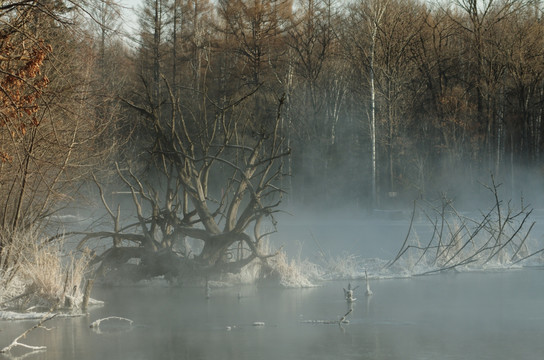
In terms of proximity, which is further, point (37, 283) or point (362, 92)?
point (362, 92)

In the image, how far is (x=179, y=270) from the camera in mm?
15680

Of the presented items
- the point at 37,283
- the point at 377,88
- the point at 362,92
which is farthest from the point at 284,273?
the point at 362,92

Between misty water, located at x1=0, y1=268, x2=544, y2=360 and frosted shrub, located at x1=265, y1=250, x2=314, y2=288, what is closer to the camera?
misty water, located at x1=0, y1=268, x2=544, y2=360

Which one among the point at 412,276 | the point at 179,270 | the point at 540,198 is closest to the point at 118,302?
the point at 179,270

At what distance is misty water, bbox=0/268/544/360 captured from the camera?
376 inches

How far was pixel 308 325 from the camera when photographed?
11352 mm

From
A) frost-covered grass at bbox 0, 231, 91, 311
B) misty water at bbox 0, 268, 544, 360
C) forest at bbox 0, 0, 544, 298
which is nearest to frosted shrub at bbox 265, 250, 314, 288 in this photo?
misty water at bbox 0, 268, 544, 360

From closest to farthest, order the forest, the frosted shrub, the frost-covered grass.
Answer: the frost-covered grass
the frosted shrub
the forest

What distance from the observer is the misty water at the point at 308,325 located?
9.55 meters

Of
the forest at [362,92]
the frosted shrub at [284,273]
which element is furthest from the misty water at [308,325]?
the forest at [362,92]

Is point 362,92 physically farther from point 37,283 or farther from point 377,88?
point 37,283

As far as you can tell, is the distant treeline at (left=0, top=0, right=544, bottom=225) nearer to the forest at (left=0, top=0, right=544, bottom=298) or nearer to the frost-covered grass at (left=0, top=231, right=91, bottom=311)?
the forest at (left=0, top=0, right=544, bottom=298)

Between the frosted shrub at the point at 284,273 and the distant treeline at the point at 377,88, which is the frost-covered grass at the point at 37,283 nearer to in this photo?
the frosted shrub at the point at 284,273

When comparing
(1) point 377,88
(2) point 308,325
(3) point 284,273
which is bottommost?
(2) point 308,325
